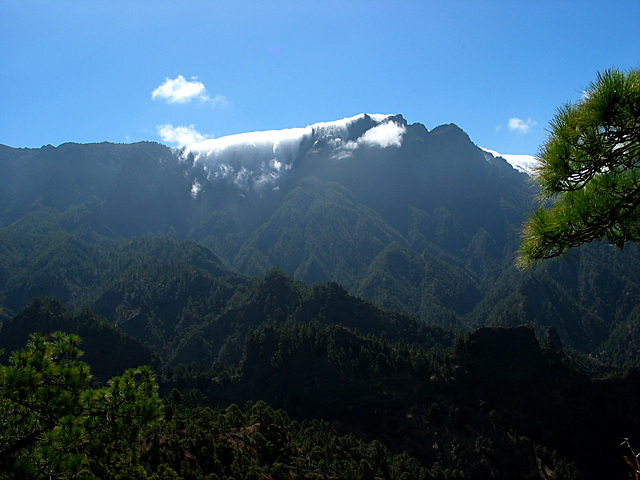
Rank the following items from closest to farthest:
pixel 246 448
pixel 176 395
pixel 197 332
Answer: pixel 246 448, pixel 176 395, pixel 197 332

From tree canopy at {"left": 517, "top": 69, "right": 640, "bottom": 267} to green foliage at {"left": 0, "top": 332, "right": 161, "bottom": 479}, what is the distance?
34.4 feet

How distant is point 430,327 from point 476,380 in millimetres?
78579

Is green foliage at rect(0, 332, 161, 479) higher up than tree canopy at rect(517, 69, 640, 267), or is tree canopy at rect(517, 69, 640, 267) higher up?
tree canopy at rect(517, 69, 640, 267)

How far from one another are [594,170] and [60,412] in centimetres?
1251

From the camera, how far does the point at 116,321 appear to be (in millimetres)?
185250

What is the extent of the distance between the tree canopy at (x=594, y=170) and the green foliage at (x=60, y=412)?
10487mm

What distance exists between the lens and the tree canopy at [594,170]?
6961mm

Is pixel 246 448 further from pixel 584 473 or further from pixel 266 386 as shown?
pixel 584 473

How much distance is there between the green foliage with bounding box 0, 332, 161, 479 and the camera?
25.7 feet

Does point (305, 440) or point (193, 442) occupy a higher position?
point (193, 442)

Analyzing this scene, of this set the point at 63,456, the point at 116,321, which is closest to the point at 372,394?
the point at 63,456

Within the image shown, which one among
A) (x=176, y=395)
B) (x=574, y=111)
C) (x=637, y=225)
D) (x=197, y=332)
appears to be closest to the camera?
(x=574, y=111)

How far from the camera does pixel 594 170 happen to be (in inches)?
298

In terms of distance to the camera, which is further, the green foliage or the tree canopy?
the green foliage
